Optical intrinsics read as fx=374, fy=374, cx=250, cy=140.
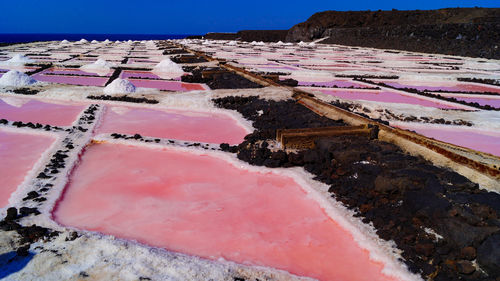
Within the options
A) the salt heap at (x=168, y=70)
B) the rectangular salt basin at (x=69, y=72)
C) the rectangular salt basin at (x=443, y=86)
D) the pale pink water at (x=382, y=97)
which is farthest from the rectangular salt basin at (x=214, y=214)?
the rectangular salt basin at (x=69, y=72)

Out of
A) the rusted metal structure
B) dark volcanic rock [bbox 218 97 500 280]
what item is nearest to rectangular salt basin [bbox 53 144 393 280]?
dark volcanic rock [bbox 218 97 500 280]

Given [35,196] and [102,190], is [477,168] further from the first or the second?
[35,196]

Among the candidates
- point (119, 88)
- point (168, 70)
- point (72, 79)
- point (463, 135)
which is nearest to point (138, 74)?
point (168, 70)

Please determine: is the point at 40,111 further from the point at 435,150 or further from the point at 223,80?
the point at 435,150

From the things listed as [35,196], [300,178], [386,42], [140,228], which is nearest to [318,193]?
[300,178]

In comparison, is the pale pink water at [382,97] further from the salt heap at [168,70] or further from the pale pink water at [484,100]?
the salt heap at [168,70]
